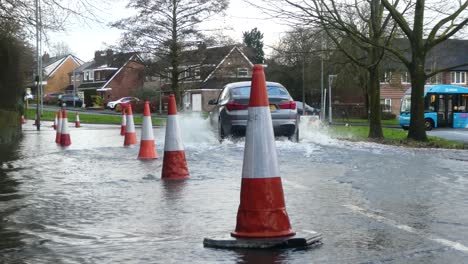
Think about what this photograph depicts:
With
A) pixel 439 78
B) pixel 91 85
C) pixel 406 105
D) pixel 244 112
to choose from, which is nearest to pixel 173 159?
pixel 244 112

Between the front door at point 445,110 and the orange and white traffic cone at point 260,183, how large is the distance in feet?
155

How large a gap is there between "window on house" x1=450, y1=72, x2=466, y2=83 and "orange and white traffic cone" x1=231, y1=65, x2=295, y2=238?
84559 mm

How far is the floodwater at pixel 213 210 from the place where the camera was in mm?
5176

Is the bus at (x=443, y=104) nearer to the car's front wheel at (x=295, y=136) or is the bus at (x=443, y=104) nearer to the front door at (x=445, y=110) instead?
the front door at (x=445, y=110)

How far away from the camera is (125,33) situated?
197 ft

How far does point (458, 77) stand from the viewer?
8688cm

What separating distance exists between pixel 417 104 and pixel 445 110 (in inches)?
1131

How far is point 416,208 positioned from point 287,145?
914cm

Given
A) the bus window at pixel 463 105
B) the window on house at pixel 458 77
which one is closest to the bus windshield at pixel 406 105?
the bus window at pixel 463 105

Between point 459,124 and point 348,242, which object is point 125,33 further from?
point 348,242

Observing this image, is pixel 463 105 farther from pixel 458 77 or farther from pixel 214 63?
pixel 458 77

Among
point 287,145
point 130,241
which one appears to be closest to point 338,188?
point 130,241

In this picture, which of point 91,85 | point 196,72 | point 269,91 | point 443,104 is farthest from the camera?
point 91,85

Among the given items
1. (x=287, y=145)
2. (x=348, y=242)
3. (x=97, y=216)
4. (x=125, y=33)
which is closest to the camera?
(x=348, y=242)
